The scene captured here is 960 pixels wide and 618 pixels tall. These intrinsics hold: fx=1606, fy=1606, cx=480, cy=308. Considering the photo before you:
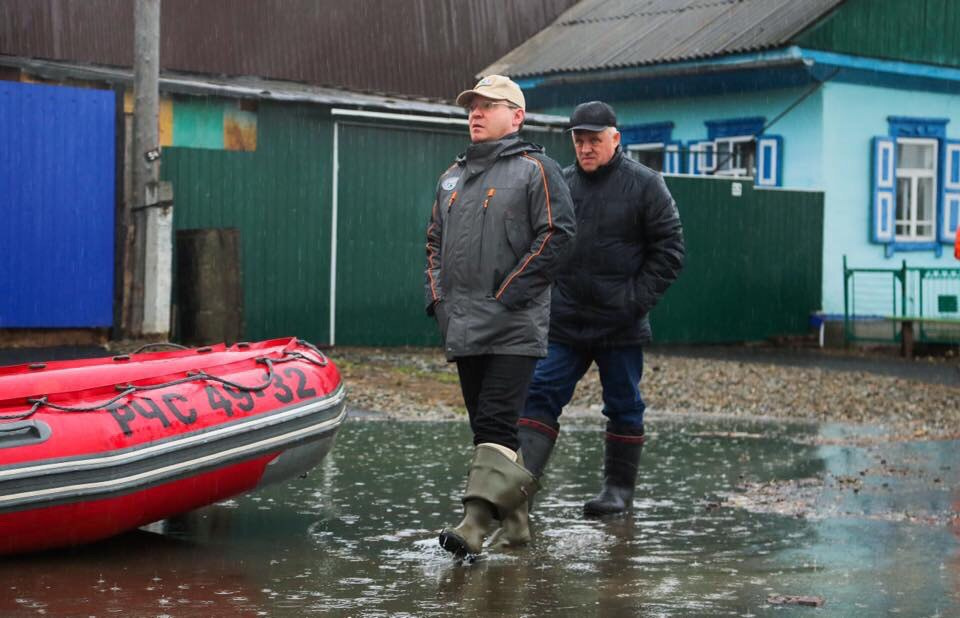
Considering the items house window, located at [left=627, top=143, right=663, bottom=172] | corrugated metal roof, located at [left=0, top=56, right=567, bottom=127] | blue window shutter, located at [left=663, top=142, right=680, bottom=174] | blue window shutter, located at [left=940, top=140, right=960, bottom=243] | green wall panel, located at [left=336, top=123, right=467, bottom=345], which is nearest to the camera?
corrugated metal roof, located at [left=0, top=56, right=567, bottom=127]

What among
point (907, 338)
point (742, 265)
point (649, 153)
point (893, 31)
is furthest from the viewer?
point (649, 153)

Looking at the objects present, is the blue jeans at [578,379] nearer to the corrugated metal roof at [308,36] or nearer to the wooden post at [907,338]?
the wooden post at [907,338]

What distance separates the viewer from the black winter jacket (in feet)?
24.2

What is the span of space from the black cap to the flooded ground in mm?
1798

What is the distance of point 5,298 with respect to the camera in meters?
14.6

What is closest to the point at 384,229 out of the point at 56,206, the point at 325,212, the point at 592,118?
the point at 325,212

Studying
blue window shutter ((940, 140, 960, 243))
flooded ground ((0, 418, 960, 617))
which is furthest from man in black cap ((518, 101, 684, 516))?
blue window shutter ((940, 140, 960, 243))

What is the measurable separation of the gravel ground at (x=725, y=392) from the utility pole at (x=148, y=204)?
181cm

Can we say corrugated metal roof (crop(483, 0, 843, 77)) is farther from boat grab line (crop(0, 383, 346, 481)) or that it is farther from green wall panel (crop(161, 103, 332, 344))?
boat grab line (crop(0, 383, 346, 481))

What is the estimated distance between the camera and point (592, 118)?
7309mm

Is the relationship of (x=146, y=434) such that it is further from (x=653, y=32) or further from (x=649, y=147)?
(x=653, y=32)

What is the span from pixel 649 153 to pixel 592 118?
17208 millimetres

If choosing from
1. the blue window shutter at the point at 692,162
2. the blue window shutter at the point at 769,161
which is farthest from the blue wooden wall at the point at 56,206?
the blue window shutter at the point at 692,162

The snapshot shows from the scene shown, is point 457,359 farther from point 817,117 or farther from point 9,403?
point 817,117
